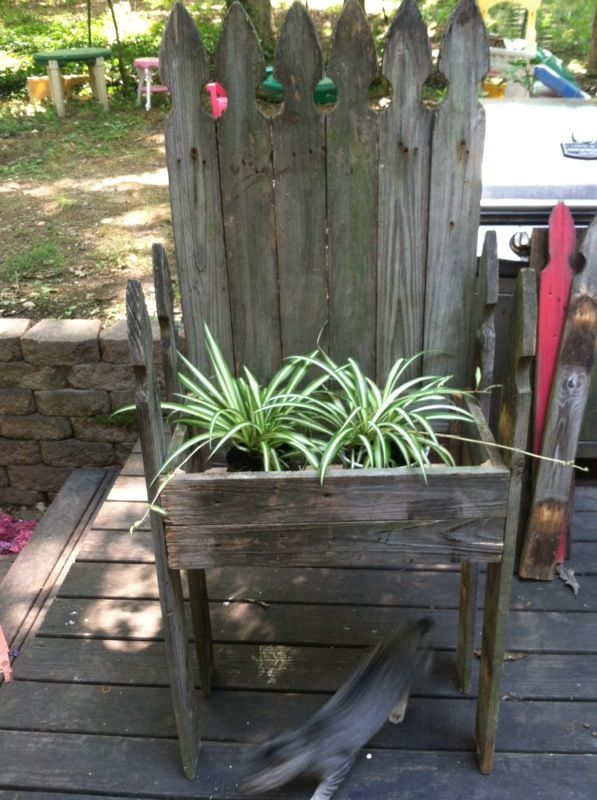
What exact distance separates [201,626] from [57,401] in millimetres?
1862

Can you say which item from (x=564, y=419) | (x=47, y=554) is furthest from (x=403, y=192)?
(x=47, y=554)

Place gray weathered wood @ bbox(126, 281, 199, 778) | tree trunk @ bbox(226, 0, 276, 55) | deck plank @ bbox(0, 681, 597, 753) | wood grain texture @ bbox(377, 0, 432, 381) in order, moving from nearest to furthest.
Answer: gray weathered wood @ bbox(126, 281, 199, 778) → wood grain texture @ bbox(377, 0, 432, 381) → deck plank @ bbox(0, 681, 597, 753) → tree trunk @ bbox(226, 0, 276, 55)

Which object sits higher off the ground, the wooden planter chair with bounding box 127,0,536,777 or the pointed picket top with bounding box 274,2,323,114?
the pointed picket top with bounding box 274,2,323,114

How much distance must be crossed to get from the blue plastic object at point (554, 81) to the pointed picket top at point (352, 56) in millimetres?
2741

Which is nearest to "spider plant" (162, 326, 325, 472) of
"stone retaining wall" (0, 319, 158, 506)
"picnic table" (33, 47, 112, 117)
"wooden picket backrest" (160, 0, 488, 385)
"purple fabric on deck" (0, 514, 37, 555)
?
"wooden picket backrest" (160, 0, 488, 385)

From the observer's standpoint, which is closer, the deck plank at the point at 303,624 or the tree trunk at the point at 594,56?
the deck plank at the point at 303,624

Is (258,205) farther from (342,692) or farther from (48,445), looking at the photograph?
(48,445)

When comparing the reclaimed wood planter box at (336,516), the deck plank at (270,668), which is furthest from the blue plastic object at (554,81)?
the reclaimed wood planter box at (336,516)

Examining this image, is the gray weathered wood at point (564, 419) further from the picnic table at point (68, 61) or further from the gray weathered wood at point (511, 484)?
the picnic table at point (68, 61)

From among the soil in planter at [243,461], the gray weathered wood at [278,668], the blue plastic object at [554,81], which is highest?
the blue plastic object at [554,81]

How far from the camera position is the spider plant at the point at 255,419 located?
186cm

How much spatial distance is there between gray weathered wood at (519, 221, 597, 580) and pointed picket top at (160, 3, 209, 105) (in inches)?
49.0

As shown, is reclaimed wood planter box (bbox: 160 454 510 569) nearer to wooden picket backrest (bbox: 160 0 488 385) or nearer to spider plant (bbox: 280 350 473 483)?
spider plant (bbox: 280 350 473 483)

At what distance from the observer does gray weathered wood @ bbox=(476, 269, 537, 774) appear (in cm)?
172
